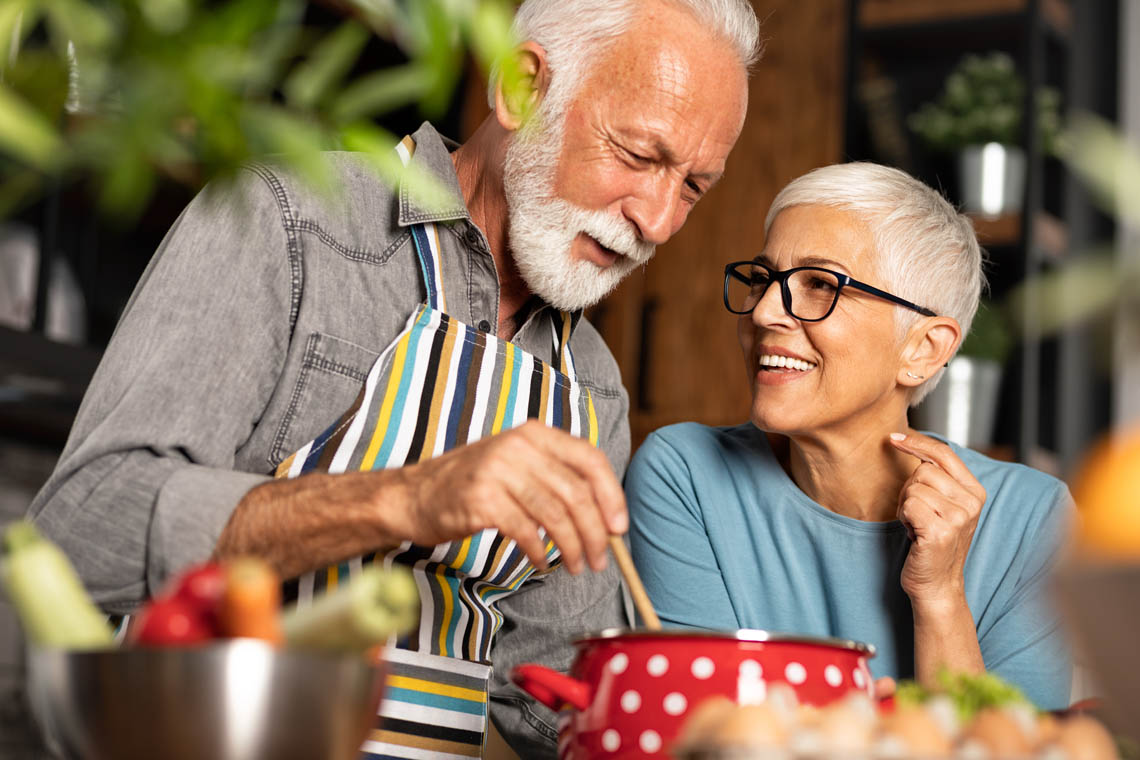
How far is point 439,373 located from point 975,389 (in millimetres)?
A: 1922

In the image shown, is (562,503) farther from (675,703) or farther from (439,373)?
(439,373)

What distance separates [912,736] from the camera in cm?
55

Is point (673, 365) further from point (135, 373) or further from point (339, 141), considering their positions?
point (339, 141)

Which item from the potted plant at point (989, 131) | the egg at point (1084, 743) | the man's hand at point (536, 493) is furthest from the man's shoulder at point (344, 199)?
the potted plant at point (989, 131)

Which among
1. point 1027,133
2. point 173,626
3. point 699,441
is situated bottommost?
point 173,626

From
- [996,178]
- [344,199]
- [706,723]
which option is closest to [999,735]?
[706,723]

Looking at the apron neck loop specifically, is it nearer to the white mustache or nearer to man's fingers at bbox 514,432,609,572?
the white mustache

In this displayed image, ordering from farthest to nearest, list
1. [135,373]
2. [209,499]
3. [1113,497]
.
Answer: [135,373], [209,499], [1113,497]

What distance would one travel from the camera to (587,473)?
36.5 inches

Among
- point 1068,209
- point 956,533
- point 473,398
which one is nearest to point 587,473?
point 473,398

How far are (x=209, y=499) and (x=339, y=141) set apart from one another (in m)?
0.49

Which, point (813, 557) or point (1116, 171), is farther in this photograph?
point (813, 557)

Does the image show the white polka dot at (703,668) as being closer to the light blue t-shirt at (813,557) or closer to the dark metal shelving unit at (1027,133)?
the light blue t-shirt at (813,557)

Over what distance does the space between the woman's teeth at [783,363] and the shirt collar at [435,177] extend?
45cm
